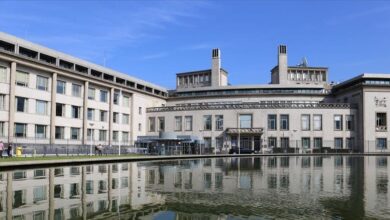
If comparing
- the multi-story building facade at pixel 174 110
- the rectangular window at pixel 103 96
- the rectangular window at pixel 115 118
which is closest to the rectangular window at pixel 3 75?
the multi-story building facade at pixel 174 110

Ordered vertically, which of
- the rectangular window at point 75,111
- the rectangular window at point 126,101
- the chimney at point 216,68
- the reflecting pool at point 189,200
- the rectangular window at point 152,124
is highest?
the chimney at point 216,68

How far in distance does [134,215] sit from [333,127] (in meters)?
79.6

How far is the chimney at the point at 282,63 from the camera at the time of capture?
10988 cm

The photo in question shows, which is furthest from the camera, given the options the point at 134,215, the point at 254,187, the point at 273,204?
the point at 254,187

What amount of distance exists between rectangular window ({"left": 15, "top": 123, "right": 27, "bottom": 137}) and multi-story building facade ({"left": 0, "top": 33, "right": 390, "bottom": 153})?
14 cm

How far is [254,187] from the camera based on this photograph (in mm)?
20578

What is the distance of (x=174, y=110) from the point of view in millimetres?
92750

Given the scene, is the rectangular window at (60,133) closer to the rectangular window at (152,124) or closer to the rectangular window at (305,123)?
the rectangular window at (152,124)

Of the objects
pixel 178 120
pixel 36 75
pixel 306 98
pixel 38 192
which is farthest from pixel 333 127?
pixel 38 192

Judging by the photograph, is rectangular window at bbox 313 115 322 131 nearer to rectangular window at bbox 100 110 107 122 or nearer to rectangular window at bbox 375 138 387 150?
rectangular window at bbox 375 138 387 150

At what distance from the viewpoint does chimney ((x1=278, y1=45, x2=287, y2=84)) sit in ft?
360

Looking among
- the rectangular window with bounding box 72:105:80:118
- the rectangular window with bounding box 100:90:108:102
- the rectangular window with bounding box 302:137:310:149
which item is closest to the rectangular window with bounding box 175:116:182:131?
the rectangular window with bounding box 100:90:108:102

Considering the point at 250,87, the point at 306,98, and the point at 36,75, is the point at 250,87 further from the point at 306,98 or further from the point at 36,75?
the point at 36,75

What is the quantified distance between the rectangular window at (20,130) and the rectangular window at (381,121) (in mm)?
64447
